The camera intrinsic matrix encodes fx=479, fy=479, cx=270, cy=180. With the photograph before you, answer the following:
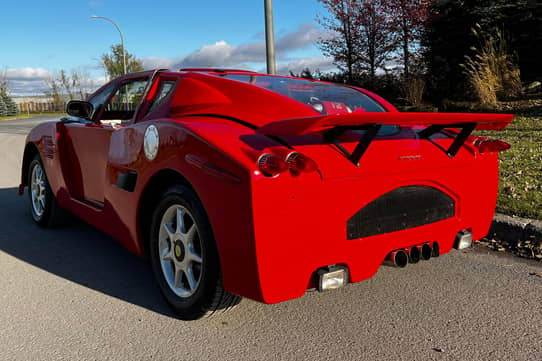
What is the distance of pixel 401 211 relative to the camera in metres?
2.52

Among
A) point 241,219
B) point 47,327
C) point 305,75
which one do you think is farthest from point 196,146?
point 305,75

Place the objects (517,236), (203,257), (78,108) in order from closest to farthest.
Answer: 1. (203,257)
2. (517,236)
3. (78,108)

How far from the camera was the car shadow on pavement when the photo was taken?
10.4ft

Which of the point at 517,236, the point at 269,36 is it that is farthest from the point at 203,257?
the point at 269,36

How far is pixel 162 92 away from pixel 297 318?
1719mm

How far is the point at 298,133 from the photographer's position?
2.13 m

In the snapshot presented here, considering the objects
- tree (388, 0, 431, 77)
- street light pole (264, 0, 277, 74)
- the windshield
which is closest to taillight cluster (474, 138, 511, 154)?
the windshield

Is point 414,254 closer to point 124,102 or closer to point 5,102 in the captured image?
point 124,102

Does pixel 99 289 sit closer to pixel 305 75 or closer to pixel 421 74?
pixel 421 74

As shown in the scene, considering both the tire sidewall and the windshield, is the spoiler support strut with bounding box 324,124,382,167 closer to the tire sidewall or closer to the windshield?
the windshield

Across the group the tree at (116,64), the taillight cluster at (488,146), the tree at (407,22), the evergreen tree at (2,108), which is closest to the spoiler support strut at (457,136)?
the taillight cluster at (488,146)

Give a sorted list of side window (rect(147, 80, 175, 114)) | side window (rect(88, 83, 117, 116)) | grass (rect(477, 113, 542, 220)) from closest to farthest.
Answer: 1. side window (rect(147, 80, 175, 114))
2. side window (rect(88, 83, 117, 116))
3. grass (rect(477, 113, 542, 220))

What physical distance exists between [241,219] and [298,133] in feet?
1.52

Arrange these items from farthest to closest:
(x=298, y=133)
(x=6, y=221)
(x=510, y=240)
Answer: (x=6, y=221) < (x=510, y=240) < (x=298, y=133)
